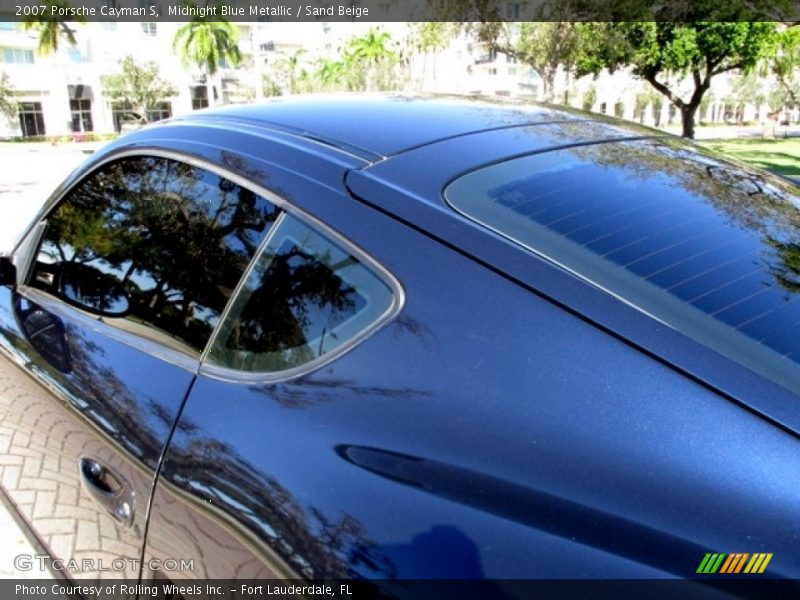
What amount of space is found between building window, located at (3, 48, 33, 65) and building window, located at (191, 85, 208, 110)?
504 inches

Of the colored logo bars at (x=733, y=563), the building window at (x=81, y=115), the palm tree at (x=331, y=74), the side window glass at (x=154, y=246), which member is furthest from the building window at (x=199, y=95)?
the colored logo bars at (x=733, y=563)

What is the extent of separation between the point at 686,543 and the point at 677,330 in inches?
14.1

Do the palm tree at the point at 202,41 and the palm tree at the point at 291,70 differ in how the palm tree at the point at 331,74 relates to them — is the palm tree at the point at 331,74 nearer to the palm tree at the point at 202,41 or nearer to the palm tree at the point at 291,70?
the palm tree at the point at 291,70

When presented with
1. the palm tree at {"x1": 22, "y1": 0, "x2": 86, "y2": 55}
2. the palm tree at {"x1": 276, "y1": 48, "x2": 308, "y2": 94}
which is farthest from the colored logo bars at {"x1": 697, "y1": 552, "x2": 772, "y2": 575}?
the palm tree at {"x1": 276, "y1": 48, "x2": 308, "y2": 94}

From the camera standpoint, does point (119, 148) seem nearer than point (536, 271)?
No

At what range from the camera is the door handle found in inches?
60.8

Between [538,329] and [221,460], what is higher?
[538,329]

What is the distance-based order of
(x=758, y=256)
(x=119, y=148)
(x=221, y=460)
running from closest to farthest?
1. (x=221, y=460)
2. (x=758, y=256)
3. (x=119, y=148)

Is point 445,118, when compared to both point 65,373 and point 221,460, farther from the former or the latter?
point 65,373

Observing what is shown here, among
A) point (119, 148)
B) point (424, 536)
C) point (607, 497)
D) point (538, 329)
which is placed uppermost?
point (119, 148)

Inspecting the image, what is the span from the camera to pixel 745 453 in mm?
960

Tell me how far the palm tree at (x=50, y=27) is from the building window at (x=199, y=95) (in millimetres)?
12264

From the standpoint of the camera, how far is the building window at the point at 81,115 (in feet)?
176

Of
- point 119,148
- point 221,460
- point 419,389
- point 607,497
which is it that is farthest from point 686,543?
point 119,148
